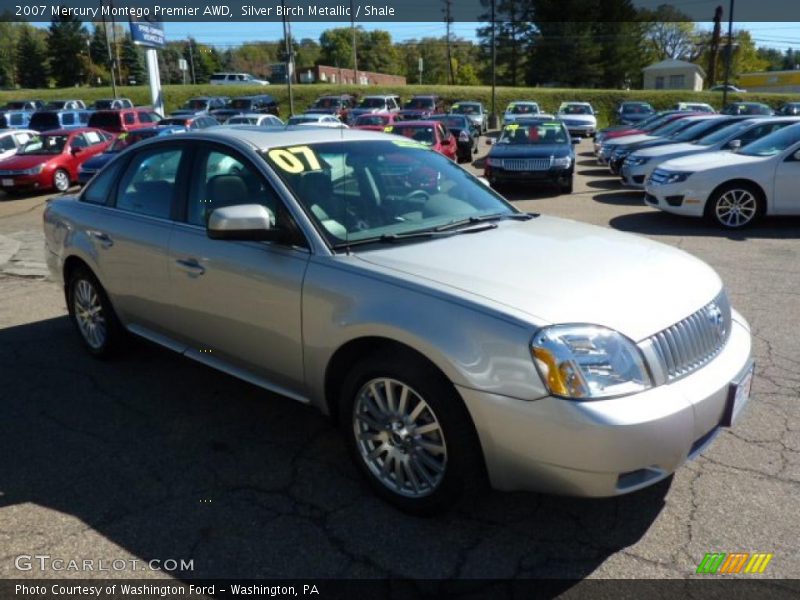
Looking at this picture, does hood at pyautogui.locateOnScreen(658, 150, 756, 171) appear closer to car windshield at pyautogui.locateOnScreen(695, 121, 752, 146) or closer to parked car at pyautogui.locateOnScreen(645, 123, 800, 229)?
parked car at pyautogui.locateOnScreen(645, 123, 800, 229)

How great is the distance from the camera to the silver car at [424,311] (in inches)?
99.1

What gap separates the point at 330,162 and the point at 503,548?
85.5 inches

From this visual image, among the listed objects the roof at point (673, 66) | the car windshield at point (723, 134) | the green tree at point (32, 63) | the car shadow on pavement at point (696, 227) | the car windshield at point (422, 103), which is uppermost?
the green tree at point (32, 63)

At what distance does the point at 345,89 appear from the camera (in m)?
50.3

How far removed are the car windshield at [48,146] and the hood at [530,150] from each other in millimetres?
10824

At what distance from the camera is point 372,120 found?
78.1ft

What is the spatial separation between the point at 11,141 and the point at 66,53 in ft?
214

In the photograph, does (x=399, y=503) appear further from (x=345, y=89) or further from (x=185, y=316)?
(x=345, y=89)

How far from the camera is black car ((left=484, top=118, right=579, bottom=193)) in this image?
1356cm

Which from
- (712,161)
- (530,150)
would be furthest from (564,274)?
(530,150)

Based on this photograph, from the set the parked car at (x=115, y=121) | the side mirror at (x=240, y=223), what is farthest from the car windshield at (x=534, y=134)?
the parked car at (x=115, y=121)

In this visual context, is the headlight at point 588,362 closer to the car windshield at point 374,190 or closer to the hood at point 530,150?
the car windshield at point 374,190

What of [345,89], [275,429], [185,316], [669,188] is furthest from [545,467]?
[345,89]

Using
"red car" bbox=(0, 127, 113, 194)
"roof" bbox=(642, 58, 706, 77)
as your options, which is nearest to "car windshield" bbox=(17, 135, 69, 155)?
"red car" bbox=(0, 127, 113, 194)
